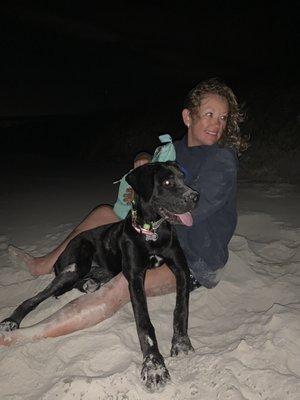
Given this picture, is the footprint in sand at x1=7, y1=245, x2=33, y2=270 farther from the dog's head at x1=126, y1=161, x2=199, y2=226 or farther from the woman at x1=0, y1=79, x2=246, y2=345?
the dog's head at x1=126, y1=161, x2=199, y2=226

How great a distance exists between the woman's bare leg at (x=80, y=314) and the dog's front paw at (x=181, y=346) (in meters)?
0.48

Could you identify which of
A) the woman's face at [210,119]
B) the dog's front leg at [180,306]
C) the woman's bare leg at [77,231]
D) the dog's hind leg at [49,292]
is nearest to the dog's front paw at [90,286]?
the dog's hind leg at [49,292]

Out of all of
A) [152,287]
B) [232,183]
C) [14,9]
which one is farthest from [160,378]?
[14,9]

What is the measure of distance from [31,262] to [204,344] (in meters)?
1.84

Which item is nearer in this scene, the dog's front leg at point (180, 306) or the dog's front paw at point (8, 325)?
the dog's front leg at point (180, 306)

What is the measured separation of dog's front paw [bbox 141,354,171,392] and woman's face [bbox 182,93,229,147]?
158 cm

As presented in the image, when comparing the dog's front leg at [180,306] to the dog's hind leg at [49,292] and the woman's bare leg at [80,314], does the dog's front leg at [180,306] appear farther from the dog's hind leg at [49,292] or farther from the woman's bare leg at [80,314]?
the dog's hind leg at [49,292]

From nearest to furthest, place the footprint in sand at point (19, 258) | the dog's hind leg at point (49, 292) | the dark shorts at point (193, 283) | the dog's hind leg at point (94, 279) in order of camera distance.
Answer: the dog's hind leg at point (49, 292), the dark shorts at point (193, 283), the dog's hind leg at point (94, 279), the footprint in sand at point (19, 258)

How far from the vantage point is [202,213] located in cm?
264

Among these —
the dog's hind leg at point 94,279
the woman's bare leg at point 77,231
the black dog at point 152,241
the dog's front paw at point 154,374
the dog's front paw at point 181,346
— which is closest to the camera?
the dog's front paw at point 154,374

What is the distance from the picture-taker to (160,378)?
6.82 ft

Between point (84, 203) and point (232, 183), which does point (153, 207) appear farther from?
point (84, 203)

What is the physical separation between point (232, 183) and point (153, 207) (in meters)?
0.58

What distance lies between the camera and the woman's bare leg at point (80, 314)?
250 centimetres
